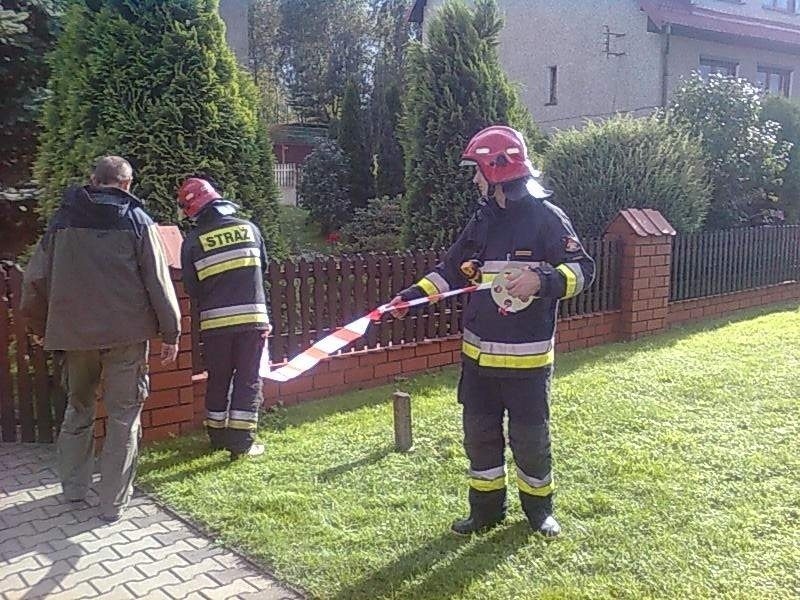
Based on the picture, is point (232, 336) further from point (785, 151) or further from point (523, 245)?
point (785, 151)

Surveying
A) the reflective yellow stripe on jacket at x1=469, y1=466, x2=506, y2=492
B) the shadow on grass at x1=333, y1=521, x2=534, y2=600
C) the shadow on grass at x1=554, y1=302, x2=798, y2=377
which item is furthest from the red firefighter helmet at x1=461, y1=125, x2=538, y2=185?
the shadow on grass at x1=554, y1=302, x2=798, y2=377

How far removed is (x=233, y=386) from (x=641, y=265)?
16.7 ft

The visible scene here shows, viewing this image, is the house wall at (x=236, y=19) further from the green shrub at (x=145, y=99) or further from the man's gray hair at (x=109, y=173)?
the man's gray hair at (x=109, y=173)

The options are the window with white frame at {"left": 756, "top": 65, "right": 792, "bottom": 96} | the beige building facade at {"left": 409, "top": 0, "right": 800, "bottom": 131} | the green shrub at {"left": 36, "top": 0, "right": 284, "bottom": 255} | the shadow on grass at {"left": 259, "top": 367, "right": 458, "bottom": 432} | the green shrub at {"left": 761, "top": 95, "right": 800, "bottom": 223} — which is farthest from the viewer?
the window with white frame at {"left": 756, "top": 65, "right": 792, "bottom": 96}

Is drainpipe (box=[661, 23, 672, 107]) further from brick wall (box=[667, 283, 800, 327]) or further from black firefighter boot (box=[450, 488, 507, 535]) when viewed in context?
black firefighter boot (box=[450, 488, 507, 535])

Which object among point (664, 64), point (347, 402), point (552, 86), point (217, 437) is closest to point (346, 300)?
point (347, 402)

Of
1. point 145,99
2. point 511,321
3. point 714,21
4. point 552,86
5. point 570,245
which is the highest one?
point 714,21

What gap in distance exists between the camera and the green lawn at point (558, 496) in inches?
134

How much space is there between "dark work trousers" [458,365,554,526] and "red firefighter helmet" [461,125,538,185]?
0.92 m

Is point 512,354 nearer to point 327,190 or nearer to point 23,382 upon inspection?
point 23,382

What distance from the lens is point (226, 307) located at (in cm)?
490

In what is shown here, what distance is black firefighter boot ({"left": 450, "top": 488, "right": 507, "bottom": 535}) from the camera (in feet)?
12.5

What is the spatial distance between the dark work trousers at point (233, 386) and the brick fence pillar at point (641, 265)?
187 inches

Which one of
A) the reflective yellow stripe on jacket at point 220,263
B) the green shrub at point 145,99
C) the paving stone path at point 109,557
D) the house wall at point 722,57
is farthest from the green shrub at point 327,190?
the paving stone path at point 109,557
